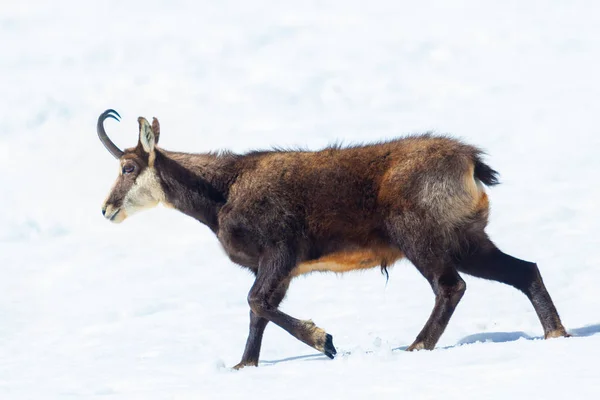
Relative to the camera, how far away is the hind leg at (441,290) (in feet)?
28.2

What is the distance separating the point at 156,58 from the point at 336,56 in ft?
13.4

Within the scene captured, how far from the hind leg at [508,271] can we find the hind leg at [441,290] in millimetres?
307

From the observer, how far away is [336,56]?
967 inches

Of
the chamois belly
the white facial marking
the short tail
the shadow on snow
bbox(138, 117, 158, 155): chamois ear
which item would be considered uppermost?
bbox(138, 117, 158, 155): chamois ear

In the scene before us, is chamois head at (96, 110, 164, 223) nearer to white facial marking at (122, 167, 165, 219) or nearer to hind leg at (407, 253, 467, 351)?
white facial marking at (122, 167, 165, 219)

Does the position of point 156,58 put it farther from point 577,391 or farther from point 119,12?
point 577,391

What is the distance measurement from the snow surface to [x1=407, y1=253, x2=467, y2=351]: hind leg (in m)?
0.38

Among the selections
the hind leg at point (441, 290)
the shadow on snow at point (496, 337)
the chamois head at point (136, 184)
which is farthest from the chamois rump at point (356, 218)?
the shadow on snow at point (496, 337)

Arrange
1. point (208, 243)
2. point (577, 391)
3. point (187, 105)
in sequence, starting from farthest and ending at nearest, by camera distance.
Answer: point (187, 105) < point (208, 243) < point (577, 391)

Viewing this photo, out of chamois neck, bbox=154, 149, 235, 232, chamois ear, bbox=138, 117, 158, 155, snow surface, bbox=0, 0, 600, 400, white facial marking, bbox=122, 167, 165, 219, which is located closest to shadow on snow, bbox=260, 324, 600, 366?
snow surface, bbox=0, 0, 600, 400

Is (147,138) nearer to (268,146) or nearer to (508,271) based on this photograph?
(508,271)

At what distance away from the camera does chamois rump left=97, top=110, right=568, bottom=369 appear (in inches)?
339

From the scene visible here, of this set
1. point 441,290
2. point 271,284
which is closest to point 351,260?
point 271,284

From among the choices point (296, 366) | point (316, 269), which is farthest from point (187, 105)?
point (296, 366)
